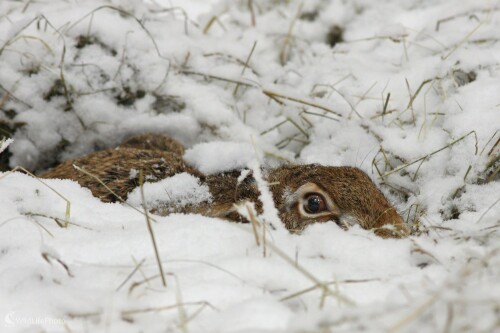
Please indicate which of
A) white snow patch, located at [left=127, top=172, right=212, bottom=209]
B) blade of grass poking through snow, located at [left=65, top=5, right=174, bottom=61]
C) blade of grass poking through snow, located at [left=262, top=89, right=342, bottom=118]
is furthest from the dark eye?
blade of grass poking through snow, located at [left=65, top=5, right=174, bottom=61]

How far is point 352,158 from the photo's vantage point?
3643mm

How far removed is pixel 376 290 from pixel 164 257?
2.96 feet

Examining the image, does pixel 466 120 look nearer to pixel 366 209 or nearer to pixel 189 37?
pixel 366 209

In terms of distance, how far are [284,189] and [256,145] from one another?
0.87m

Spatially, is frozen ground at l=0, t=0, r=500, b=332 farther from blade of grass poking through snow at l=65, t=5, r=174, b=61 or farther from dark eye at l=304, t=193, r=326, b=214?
dark eye at l=304, t=193, r=326, b=214

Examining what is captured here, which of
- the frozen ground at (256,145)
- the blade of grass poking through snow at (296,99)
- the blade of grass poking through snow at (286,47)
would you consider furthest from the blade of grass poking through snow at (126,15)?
the blade of grass poking through snow at (286,47)

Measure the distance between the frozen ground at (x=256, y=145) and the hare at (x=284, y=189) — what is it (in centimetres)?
20

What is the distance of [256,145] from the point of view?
12.8 feet

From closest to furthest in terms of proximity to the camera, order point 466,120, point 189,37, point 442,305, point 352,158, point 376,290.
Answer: point 442,305 → point 376,290 → point 466,120 → point 352,158 → point 189,37

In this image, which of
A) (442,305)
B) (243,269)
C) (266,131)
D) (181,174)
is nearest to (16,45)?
(181,174)

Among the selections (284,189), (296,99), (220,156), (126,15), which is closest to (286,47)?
(296,99)

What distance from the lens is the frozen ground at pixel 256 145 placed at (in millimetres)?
1917

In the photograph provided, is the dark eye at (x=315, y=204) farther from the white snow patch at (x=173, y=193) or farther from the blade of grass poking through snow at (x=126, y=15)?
the blade of grass poking through snow at (x=126, y=15)

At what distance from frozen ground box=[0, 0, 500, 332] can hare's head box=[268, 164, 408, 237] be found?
26 cm
